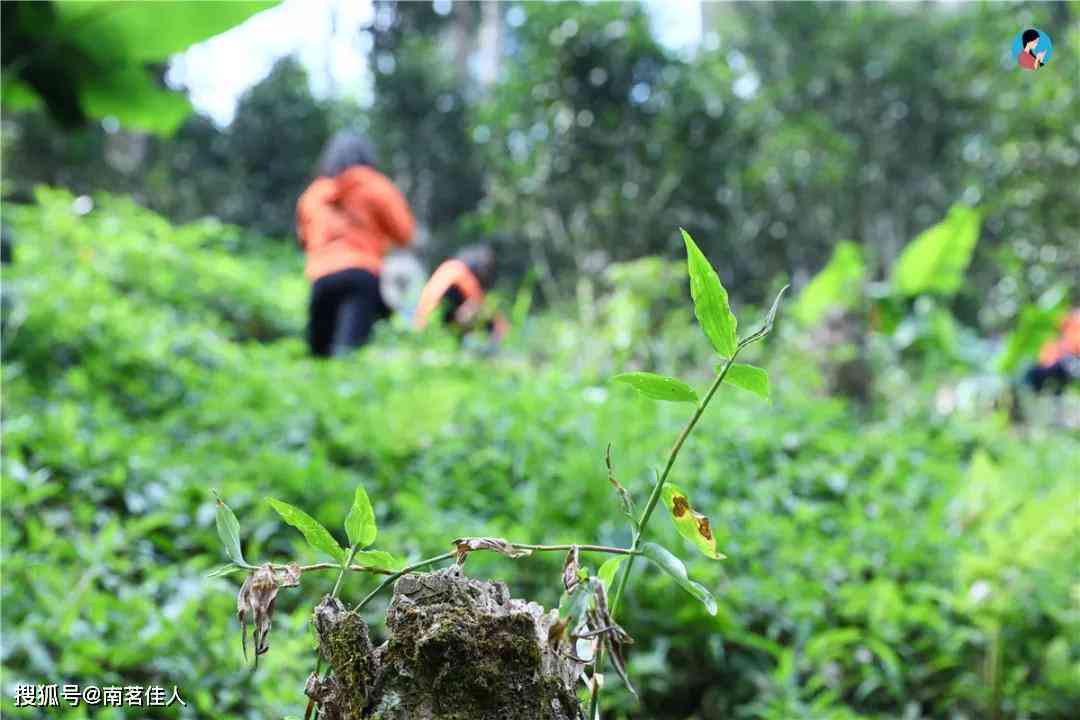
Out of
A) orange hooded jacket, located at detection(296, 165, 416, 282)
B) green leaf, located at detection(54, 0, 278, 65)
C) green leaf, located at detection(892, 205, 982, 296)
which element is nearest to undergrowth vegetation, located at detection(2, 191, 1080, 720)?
orange hooded jacket, located at detection(296, 165, 416, 282)

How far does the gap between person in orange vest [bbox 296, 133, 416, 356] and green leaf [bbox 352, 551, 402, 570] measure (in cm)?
440

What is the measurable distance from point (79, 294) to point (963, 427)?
4.14 m

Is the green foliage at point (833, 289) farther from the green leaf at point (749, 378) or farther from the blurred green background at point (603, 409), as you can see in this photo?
the green leaf at point (749, 378)

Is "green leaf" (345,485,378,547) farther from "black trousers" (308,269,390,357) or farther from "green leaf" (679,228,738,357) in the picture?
"black trousers" (308,269,390,357)

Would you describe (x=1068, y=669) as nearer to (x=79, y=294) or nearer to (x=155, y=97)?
(x=155, y=97)

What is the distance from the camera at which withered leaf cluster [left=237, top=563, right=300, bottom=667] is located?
0.63 m

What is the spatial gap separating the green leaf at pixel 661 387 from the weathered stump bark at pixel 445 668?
0.55 feet

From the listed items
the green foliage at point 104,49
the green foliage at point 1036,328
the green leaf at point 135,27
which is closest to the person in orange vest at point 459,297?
the green foliage at point 1036,328

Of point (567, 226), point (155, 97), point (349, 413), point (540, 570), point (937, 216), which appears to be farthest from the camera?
point (937, 216)

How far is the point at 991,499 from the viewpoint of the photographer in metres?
2.85

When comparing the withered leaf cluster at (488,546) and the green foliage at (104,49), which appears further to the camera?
the green foliage at (104,49)

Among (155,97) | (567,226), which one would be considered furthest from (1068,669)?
(567,226)

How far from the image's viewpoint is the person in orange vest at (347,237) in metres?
5.13

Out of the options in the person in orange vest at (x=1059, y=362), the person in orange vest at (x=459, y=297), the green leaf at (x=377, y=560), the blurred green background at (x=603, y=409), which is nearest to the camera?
the green leaf at (x=377, y=560)
